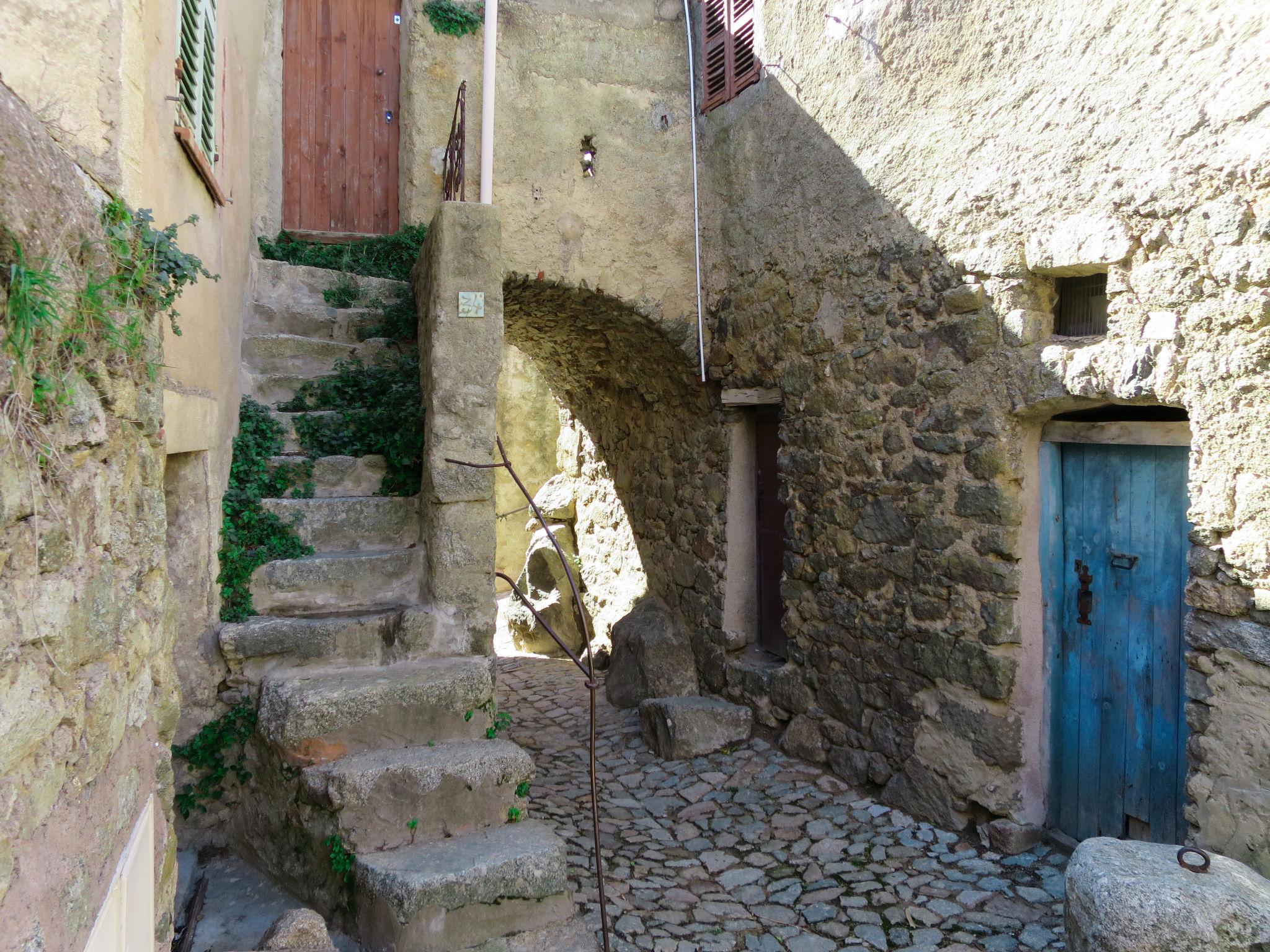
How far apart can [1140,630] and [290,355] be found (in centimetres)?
441

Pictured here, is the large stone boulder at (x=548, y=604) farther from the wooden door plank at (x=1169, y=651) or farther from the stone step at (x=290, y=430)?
the wooden door plank at (x=1169, y=651)

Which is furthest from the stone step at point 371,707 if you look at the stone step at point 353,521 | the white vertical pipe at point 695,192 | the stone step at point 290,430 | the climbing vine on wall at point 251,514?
the white vertical pipe at point 695,192

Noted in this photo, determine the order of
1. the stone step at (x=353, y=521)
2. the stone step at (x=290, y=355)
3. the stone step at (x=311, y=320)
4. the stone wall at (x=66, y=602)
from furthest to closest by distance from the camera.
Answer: the stone step at (x=311, y=320)
the stone step at (x=290, y=355)
the stone step at (x=353, y=521)
the stone wall at (x=66, y=602)

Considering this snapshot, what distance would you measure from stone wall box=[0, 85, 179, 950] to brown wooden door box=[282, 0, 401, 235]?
16.5 feet

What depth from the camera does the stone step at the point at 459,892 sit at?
3.15m

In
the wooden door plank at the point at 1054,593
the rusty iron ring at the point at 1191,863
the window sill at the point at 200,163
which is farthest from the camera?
the wooden door plank at the point at 1054,593

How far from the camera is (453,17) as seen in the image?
19.5 ft

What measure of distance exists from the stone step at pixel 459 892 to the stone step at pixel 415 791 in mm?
74

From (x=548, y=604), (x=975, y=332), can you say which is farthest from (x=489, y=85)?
(x=548, y=604)

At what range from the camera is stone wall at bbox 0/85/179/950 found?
1255 millimetres

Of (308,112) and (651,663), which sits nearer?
(651,663)

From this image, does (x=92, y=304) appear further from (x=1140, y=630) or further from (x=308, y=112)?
(x=308, y=112)

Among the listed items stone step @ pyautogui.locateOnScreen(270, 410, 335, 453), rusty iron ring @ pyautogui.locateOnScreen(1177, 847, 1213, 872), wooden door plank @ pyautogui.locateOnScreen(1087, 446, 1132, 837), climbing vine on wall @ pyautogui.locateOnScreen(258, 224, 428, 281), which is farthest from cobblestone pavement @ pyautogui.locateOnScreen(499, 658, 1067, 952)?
climbing vine on wall @ pyautogui.locateOnScreen(258, 224, 428, 281)

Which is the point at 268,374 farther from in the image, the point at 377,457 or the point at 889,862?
the point at 889,862
